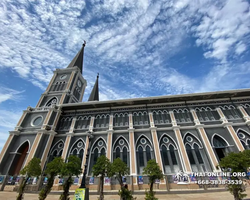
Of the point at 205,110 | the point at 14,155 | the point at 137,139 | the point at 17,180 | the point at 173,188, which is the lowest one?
the point at 173,188

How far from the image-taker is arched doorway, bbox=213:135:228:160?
1536cm

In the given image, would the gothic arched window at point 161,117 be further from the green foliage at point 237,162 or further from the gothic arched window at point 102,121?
the green foliage at point 237,162

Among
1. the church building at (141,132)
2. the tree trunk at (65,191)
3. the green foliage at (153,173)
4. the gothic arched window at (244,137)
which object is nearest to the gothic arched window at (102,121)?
the church building at (141,132)

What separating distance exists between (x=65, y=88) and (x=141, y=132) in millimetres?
15840

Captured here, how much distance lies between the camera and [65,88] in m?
23.2

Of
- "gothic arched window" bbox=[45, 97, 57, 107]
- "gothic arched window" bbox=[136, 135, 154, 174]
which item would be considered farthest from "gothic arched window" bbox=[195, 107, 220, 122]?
"gothic arched window" bbox=[45, 97, 57, 107]

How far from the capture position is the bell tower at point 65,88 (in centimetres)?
2184

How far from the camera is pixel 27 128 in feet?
59.1

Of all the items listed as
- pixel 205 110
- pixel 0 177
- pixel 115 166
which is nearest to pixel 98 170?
pixel 115 166

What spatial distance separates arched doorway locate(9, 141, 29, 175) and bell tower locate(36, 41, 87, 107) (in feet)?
22.2

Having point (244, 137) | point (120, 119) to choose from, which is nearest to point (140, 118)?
point (120, 119)

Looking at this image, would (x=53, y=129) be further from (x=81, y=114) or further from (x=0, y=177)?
(x=0, y=177)

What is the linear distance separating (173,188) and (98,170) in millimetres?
8266

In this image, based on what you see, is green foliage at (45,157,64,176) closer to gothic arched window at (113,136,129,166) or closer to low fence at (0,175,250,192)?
low fence at (0,175,250,192)
